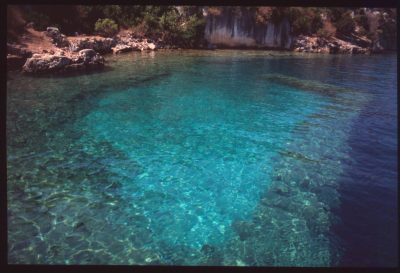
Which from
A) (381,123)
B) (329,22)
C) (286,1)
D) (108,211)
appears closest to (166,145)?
(108,211)

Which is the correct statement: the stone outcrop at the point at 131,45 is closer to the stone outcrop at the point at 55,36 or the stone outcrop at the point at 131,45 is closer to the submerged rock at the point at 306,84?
the stone outcrop at the point at 55,36

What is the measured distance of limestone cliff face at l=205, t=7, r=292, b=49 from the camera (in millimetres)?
56812

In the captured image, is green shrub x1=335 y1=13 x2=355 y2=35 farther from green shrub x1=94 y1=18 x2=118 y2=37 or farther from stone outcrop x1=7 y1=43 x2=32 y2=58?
stone outcrop x1=7 y1=43 x2=32 y2=58

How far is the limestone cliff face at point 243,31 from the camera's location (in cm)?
5681

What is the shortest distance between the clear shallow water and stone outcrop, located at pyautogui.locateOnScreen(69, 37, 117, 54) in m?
11.7

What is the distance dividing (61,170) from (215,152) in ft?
22.3

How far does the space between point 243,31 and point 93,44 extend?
1082 inches

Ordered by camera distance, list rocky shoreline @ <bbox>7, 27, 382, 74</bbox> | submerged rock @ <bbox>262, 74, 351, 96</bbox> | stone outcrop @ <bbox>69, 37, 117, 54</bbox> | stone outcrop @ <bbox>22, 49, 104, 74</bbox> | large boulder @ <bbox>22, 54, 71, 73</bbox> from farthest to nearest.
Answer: stone outcrop @ <bbox>69, 37, 117, 54</bbox> < submerged rock @ <bbox>262, 74, 351, 96</bbox> < rocky shoreline @ <bbox>7, 27, 382, 74</bbox> < stone outcrop @ <bbox>22, 49, 104, 74</bbox> < large boulder @ <bbox>22, 54, 71, 73</bbox>

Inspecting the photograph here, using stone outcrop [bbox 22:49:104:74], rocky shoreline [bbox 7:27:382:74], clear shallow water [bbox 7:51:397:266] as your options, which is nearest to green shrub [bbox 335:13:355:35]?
rocky shoreline [bbox 7:27:382:74]

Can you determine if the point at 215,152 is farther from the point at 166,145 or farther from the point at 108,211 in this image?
the point at 108,211

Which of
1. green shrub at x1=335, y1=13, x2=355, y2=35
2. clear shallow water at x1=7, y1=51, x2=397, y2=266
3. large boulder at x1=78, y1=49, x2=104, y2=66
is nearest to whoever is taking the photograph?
clear shallow water at x1=7, y1=51, x2=397, y2=266

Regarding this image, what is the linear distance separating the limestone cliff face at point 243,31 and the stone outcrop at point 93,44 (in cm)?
1846

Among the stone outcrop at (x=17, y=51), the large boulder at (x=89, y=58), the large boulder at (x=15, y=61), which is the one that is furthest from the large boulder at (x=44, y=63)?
the stone outcrop at (x=17, y=51)

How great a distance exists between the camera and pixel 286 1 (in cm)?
590
